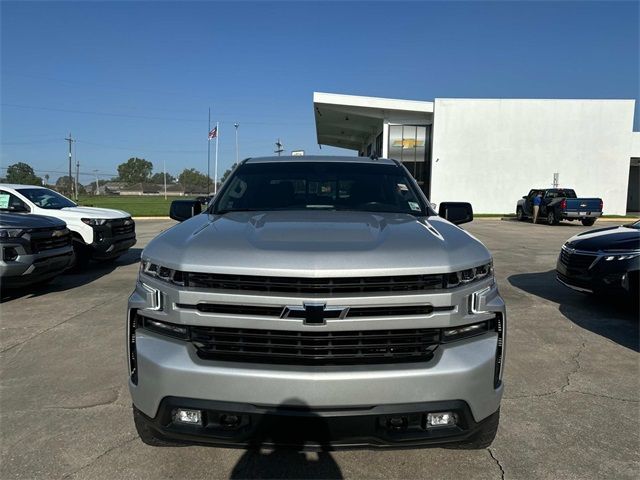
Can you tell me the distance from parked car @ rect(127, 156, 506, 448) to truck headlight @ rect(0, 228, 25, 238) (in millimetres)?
5182

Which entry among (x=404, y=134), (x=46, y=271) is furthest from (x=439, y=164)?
(x=46, y=271)

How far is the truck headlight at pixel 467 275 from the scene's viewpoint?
7.51 ft

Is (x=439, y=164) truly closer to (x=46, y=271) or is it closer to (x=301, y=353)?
(x=46, y=271)

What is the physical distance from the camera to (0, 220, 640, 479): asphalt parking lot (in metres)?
2.68

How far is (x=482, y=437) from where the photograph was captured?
2365 mm

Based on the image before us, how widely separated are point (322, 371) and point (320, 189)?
186 centimetres

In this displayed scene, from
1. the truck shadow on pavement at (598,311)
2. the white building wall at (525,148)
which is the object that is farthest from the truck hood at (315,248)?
the white building wall at (525,148)

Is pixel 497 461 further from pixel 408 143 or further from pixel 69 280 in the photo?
pixel 408 143

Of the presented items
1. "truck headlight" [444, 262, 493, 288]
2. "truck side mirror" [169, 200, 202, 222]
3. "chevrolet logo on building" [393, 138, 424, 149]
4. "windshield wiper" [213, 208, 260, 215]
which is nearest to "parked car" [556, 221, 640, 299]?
"truck headlight" [444, 262, 493, 288]

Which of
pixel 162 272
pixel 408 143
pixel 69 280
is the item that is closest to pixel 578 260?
pixel 162 272

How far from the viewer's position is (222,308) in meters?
2.25

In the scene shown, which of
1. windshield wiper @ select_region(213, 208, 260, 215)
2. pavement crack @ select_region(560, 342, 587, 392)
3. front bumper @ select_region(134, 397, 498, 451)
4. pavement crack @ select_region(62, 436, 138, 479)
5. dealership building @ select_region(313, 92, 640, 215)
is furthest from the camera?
dealership building @ select_region(313, 92, 640, 215)

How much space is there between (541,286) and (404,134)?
26.3 metres

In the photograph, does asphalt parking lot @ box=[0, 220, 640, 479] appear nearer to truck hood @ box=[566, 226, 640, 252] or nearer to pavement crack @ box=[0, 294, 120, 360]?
pavement crack @ box=[0, 294, 120, 360]
